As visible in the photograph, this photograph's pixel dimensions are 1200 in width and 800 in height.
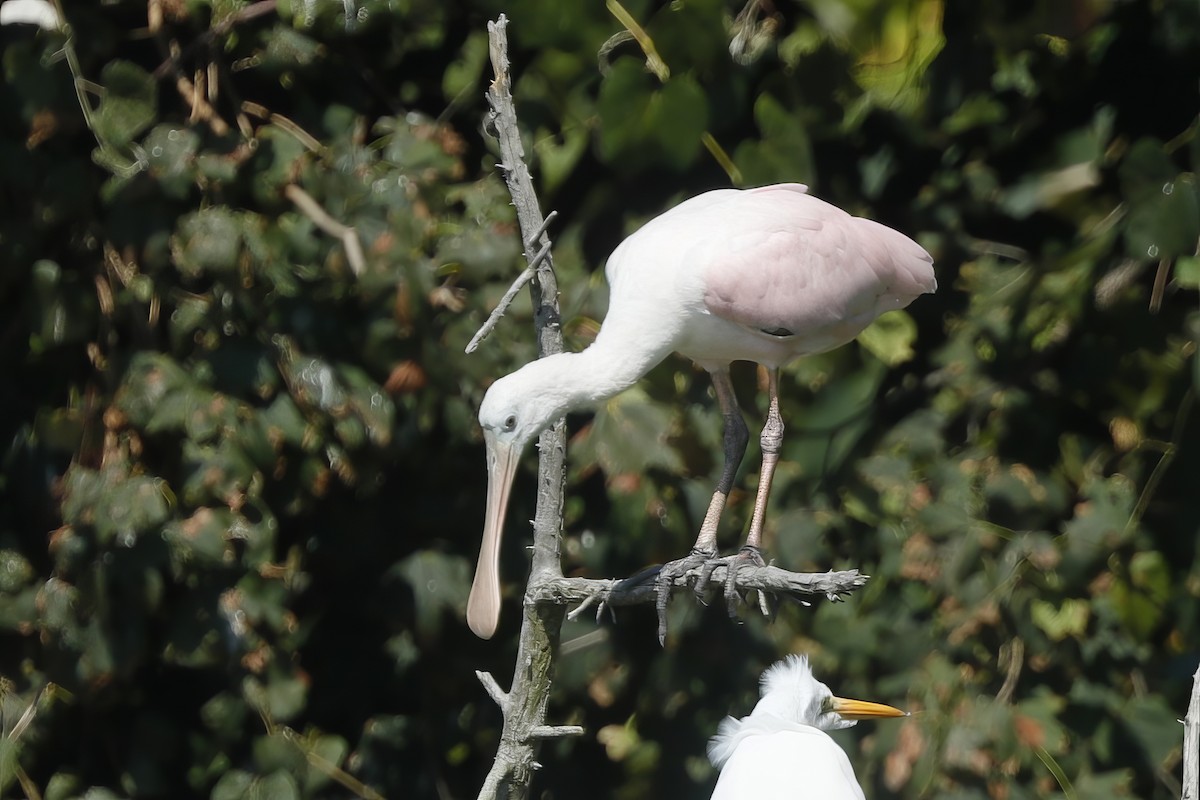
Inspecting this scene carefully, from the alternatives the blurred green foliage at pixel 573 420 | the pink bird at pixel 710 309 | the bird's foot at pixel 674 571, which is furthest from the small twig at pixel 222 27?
the bird's foot at pixel 674 571

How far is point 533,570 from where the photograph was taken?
1873mm

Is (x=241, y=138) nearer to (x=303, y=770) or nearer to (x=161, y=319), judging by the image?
(x=161, y=319)

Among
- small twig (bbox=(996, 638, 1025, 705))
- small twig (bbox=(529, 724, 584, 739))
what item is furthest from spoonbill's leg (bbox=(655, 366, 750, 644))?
small twig (bbox=(996, 638, 1025, 705))

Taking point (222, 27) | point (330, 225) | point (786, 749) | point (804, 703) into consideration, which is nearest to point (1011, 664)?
point (804, 703)

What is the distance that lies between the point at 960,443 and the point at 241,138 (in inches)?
55.9

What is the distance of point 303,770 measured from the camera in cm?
256

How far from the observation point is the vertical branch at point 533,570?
184cm

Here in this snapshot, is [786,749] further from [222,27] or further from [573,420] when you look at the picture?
[222,27]

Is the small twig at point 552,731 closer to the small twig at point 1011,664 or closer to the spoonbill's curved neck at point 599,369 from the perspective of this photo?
the spoonbill's curved neck at point 599,369

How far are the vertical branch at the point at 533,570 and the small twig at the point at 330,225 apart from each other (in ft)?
1.88

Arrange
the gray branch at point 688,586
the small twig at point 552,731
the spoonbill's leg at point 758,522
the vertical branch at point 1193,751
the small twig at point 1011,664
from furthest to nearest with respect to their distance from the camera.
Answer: the small twig at point 1011,664 → the spoonbill's leg at point 758,522 → the small twig at point 552,731 → the gray branch at point 688,586 → the vertical branch at point 1193,751

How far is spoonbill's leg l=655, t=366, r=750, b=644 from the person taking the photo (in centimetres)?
198

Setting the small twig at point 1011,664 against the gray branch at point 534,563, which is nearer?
the gray branch at point 534,563

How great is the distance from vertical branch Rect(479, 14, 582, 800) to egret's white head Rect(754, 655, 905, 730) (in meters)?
0.37
